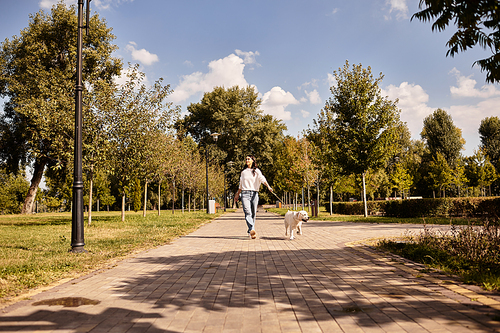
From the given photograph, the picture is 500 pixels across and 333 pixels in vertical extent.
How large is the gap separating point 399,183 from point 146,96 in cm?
3440

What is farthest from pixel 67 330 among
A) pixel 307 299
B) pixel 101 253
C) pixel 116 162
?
pixel 116 162

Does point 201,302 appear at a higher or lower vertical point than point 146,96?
lower

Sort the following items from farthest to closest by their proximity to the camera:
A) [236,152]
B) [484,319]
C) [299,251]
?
[236,152], [299,251], [484,319]

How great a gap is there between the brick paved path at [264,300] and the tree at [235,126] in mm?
39701

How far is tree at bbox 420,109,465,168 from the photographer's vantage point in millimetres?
48062

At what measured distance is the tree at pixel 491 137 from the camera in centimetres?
5359

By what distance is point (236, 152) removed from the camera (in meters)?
48.8

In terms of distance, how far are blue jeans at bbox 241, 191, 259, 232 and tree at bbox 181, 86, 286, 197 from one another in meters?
35.2

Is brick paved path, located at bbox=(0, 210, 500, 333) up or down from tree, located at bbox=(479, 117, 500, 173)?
down

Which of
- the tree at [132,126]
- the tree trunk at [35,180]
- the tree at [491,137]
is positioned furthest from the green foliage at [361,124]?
the tree at [491,137]

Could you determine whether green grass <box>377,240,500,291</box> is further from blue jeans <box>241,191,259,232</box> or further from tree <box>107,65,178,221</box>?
tree <box>107,65,178,221</box>

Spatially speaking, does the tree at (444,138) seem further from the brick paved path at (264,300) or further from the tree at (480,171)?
the brick paved path at (264,300)

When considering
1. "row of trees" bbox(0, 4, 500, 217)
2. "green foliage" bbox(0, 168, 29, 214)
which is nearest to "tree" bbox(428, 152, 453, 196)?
"row of trees" bbox(0, 4, 500, 217)

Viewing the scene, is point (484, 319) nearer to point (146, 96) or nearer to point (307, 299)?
point (307, 299)
